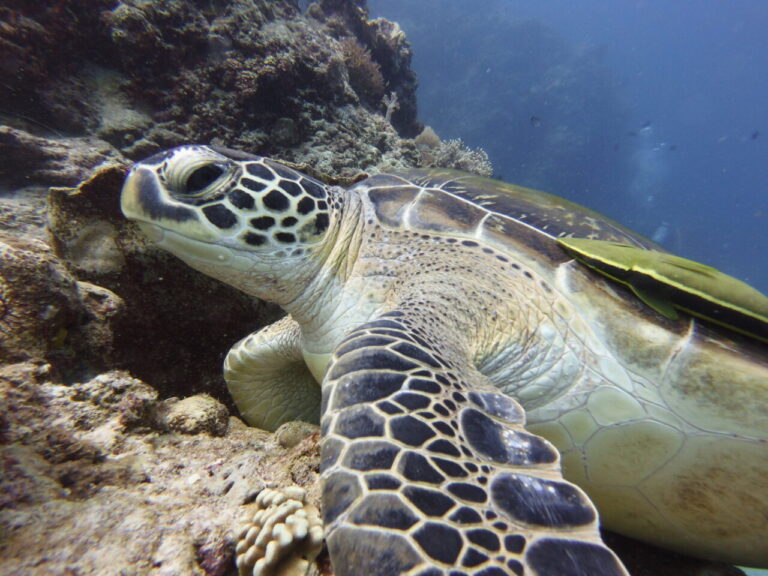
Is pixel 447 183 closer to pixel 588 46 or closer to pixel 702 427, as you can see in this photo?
pixel 702 427

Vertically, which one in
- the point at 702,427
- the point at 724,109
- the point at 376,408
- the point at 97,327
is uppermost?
the point at 724,109

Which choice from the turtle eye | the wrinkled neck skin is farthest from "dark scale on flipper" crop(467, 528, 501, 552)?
the turtle eye

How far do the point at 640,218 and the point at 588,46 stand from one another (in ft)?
54.7

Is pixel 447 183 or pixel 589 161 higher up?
pixel 589 161

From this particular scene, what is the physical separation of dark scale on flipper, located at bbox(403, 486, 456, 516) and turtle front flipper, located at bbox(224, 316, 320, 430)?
128 centimetres

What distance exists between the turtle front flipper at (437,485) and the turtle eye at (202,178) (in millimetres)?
1008

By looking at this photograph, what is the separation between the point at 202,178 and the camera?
1.48 metres

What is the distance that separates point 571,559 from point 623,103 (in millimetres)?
42325

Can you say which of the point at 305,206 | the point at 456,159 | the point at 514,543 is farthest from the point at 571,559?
the point at 456,159

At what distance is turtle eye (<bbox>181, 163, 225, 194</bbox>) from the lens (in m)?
1.45

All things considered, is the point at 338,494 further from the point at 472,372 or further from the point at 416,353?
the point at 472,372

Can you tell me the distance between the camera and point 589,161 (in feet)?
104

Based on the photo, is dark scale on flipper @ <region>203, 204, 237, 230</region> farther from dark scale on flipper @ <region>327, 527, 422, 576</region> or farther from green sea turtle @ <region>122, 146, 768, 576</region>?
dark scale on flipper @ <region>327, 527, 422, 576</region>

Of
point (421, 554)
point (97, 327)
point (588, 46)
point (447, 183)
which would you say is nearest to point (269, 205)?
point (97, 327)
